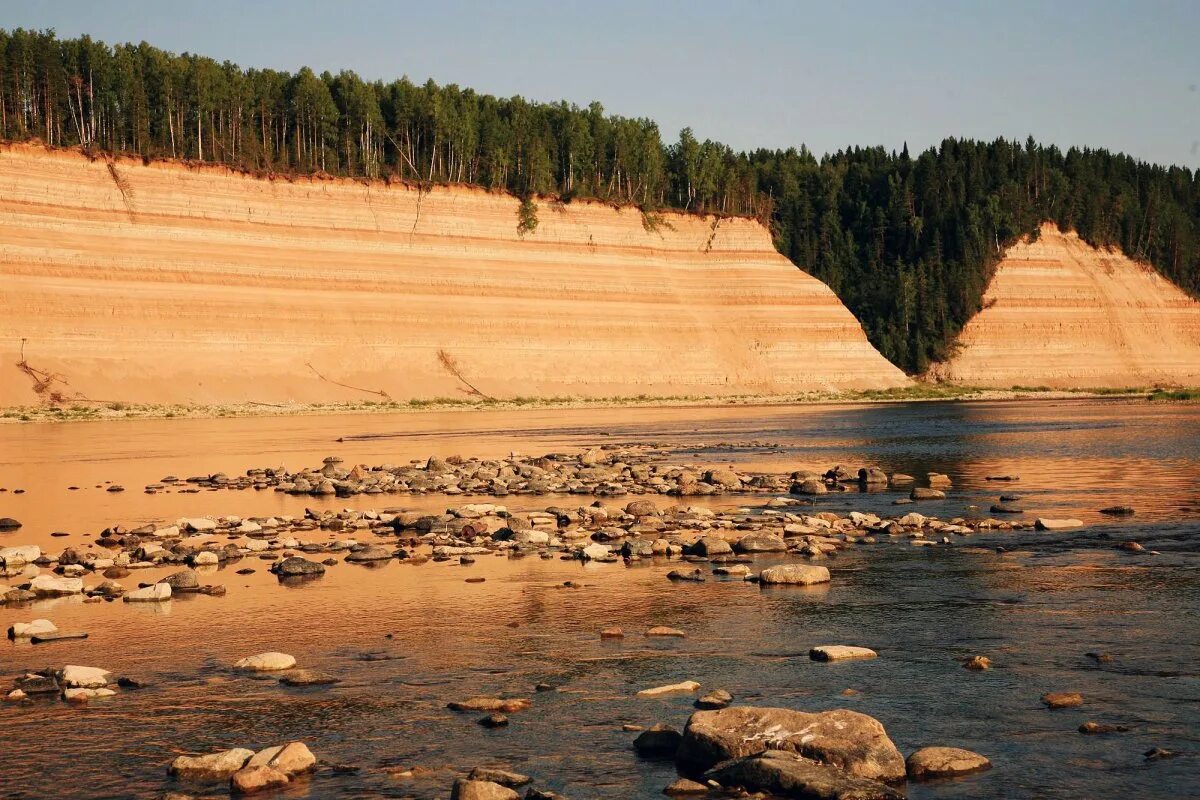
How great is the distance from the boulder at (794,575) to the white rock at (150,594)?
8545mm

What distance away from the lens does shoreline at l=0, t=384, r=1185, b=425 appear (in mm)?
67125

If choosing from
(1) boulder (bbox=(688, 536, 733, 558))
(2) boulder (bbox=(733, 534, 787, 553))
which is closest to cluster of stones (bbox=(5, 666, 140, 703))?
(1) boulder (bbox=(688, 536, 733, 558))

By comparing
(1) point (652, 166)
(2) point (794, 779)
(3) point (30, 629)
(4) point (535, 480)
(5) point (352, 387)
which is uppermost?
(1) point (652, 166)

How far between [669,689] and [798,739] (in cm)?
236

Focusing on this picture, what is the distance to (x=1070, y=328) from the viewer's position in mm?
116188

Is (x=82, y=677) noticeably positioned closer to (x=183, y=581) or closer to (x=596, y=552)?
(x=183, y=581)

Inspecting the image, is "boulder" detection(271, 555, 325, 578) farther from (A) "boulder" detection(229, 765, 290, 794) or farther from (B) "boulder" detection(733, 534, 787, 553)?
(A) "boulder" detection(229, 765, 290, 794)

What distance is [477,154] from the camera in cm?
10612

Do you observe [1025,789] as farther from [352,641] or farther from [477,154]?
[477,154]

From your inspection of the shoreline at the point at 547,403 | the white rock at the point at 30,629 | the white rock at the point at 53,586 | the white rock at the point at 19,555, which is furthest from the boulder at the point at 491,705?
the shoreline at the point at 547,403

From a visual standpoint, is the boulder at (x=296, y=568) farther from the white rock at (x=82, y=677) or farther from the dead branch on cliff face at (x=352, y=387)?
the dead branch on cliff face at (x=352, y=387)

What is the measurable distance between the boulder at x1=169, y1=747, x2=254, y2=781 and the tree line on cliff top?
7661cm

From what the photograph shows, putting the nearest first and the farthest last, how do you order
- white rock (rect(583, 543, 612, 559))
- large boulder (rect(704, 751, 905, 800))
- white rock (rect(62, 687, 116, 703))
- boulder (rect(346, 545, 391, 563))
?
large boulder (rect(704, 751, 905, 800)) < white rock (rect(62, 687, 116, 703)) < white rock (rect(583, 543, 612, 559)) < boulder (rect(346, 545, 391, 563))

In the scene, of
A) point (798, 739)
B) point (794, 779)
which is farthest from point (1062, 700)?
point (794, 779)
